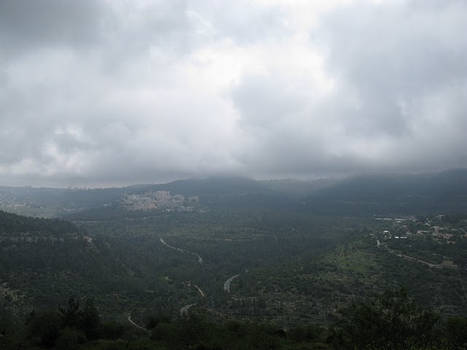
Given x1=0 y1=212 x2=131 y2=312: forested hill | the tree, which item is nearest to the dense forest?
the tree

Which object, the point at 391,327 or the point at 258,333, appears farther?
the point at 258,333

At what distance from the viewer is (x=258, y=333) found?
64.2 metres

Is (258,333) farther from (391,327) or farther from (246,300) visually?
(246,300)

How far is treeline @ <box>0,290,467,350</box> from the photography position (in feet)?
135

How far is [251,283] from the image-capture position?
14538cm

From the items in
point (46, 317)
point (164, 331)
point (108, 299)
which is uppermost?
point (46, 317)

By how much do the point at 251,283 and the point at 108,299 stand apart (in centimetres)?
6020

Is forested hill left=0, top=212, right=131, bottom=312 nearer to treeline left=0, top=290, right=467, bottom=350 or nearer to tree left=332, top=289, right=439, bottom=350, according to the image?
treeline left=0, top=290, right=467, bottom=350

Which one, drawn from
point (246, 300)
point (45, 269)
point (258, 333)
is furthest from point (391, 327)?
point (45, 269)

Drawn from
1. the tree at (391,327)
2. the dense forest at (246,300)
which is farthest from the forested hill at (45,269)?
the tree at (391,327)

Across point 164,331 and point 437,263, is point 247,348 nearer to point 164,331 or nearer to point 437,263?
point 164,331

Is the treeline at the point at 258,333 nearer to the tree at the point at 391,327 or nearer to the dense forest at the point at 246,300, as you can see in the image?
the tree at the point at 391,327

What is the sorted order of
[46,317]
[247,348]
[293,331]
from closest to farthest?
[247,348]
[46,317]
[293,331]

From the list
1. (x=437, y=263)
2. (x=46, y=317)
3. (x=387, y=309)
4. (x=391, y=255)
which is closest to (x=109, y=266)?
(x=46, y=317)
